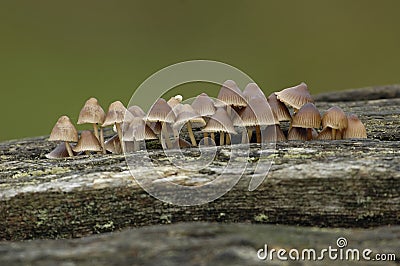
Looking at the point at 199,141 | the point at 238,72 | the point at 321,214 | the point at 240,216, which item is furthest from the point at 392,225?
the point at 199,141

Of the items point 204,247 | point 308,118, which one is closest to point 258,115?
point 308,118

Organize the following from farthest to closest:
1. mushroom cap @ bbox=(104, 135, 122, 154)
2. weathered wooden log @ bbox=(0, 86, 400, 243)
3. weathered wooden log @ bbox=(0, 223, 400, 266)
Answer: mushroom cap @ bbox=(104, 135, 122, 154), weathered wooden log @ bbox=(0, 86, 400, 243), weathered wooden log @ bbox=(0, 223, 400, 266)

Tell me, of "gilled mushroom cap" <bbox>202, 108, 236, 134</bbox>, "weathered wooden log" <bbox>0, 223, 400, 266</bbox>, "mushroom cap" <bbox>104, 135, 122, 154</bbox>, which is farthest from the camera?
"mushroom cap" <bbox>104, 135, 122, 154</bbox>

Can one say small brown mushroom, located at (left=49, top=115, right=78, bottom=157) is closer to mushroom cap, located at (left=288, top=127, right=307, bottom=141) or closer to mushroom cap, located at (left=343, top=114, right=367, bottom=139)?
mushroom cap, located at (left=288, top=127, right=307, bottom=141)

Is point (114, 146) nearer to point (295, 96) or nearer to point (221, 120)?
point (221, 120)

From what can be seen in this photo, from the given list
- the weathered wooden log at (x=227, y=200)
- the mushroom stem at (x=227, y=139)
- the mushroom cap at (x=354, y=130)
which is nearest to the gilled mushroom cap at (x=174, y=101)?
the mushroom stem at (x=227, y=139)

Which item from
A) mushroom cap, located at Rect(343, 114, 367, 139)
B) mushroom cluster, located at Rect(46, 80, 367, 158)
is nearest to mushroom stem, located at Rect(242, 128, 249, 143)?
mushroom cluster, located at Rect(46, 80, 367, 158)

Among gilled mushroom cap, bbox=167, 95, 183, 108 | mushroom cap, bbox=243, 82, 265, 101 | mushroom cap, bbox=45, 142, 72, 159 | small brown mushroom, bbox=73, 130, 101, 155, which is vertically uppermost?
mushroom cap, bbox=243, 82, 265, 101
